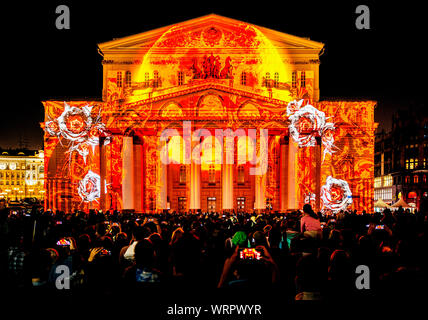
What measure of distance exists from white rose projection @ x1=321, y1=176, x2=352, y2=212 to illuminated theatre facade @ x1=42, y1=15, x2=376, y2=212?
0.38 feet

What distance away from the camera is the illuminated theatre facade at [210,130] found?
44031 mm

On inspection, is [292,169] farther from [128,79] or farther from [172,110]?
[128,79]

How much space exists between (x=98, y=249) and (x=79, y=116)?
3922 cm

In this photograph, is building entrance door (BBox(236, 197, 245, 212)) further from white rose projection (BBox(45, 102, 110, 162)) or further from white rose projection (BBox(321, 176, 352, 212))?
white rose projection (BBox(45, 102, 110, 162))

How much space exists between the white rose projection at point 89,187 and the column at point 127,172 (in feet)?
10.6

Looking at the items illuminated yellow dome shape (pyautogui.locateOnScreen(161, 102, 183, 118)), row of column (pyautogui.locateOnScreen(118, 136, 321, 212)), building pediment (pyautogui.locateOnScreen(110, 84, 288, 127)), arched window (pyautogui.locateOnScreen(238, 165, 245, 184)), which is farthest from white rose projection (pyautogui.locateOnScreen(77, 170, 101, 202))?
arched window (pyautogui.locateOnScreen(238, 165, 245, 184))

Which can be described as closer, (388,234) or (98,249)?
(98,249)

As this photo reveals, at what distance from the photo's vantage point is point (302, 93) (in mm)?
49531

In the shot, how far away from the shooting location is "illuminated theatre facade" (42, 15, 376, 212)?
4403 centimetres

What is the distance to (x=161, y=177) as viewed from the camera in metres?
47.5

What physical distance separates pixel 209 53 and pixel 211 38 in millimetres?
1623

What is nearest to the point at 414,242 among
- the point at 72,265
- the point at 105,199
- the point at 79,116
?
the point at 72,265

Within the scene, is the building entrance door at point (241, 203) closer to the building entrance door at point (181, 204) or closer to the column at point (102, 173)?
the building entrance door at point (181, 204)

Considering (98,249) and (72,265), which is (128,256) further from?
(72,265)
